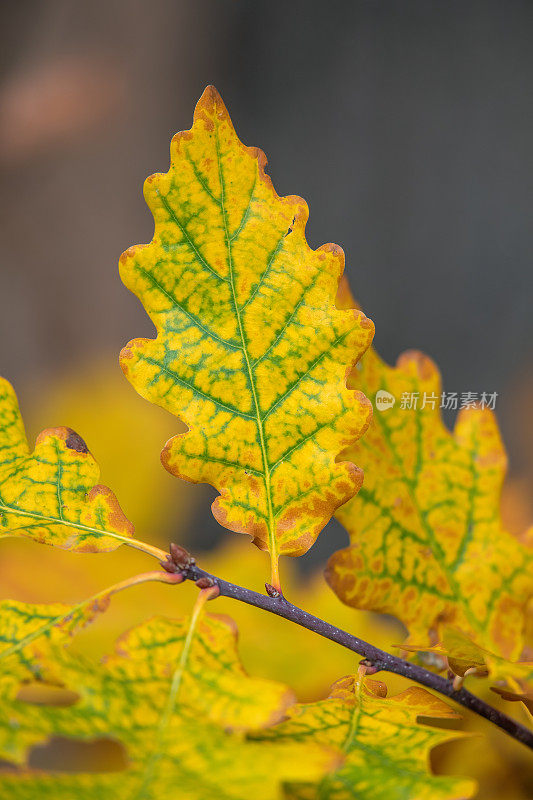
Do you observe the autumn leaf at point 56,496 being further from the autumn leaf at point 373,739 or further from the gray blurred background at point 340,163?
the gray blurred background at point 340,163

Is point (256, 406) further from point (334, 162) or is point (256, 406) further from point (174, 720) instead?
point (334, 162)

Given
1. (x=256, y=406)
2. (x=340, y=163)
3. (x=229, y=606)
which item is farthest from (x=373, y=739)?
(x=340, y=163)

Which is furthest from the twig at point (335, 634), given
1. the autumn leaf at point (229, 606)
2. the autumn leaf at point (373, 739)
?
the autumn leaf at point (229, 606)

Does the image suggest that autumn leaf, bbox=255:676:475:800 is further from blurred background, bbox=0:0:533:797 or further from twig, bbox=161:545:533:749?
blurred background, bbox=0:0:533:797

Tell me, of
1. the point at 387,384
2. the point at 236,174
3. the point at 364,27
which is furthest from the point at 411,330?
the point at 236,174

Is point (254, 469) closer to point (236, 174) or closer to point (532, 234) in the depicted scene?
point (236, 174)
